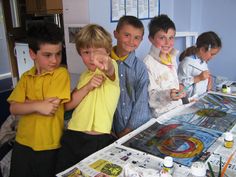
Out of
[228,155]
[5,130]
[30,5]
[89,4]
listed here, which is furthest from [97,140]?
[30,5]

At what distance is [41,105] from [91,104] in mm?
210

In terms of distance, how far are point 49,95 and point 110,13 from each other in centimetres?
90

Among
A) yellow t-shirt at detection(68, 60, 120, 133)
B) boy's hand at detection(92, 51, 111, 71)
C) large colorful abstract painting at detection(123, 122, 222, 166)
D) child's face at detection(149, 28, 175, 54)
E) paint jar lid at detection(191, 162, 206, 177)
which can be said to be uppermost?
child's face at detection(149, 28, 175, 54)

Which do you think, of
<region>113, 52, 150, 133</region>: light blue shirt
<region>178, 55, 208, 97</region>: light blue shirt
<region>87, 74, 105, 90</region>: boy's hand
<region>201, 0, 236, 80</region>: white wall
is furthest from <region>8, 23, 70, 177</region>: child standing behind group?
<region>201, 0, 236, 80</region>: white wall

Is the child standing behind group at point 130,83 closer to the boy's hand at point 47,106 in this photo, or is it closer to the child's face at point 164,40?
the child's face at point 164,40

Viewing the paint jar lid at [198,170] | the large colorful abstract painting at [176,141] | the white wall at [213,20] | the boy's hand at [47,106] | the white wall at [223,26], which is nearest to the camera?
the paint jar lid at [198,170]

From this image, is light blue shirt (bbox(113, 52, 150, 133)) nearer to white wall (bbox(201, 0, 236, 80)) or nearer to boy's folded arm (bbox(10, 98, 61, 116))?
boy's folded arm (bbox(10, 98, 61, 116))

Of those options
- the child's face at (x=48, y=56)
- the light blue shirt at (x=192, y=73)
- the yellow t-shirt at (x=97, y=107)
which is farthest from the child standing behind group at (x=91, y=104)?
the light blue shirt at (x=192, y=73)

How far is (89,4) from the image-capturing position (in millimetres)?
1618

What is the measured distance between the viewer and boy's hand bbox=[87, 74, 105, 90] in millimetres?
1060

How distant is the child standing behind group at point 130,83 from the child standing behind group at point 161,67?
0.26 feet

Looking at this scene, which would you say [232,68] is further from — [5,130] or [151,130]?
[5,130]

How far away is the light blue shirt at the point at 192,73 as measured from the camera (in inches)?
71.5

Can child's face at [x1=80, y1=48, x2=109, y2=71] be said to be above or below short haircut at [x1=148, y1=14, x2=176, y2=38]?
below
